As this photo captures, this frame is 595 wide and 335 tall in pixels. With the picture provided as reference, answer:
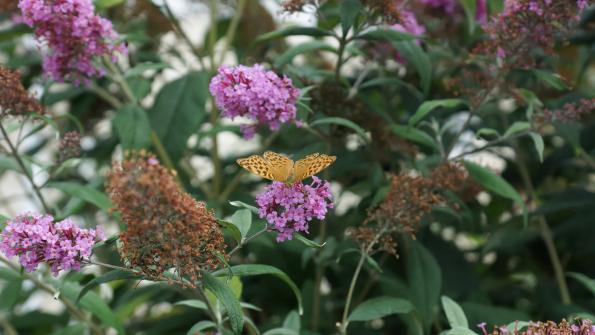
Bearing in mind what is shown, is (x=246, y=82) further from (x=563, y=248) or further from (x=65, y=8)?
(x=563, y=248)

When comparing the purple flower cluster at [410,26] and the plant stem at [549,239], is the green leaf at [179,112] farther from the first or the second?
the plant stem at [549,239]

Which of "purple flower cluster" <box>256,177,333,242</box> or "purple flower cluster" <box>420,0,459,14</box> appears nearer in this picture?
"purple flower cluster" <box>256,177,333,242</box>

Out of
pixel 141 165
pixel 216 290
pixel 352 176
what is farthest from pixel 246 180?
pixel 141 165

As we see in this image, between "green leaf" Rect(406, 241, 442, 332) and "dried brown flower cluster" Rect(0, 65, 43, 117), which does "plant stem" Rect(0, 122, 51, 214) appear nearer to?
"dried brown flower cluster" Rect(0, 65, 43, 117)

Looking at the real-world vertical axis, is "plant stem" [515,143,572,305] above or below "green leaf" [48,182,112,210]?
below

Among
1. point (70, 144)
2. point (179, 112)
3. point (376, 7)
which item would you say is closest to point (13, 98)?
point (70, 144)

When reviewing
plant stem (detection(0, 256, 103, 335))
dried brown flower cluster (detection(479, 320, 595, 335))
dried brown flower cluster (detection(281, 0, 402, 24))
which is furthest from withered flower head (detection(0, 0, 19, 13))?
dried brown flower cluster (detection(479, 320, 595, 335))
